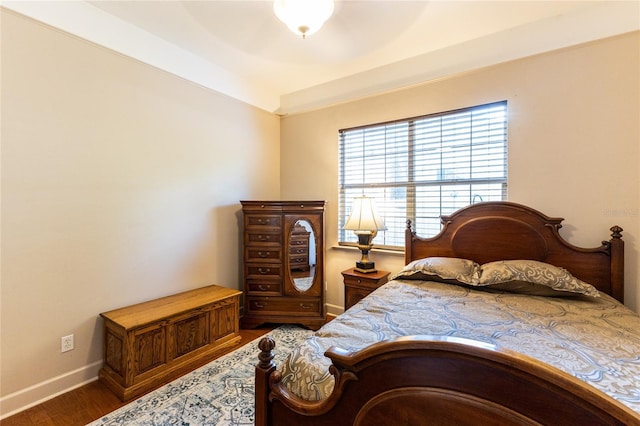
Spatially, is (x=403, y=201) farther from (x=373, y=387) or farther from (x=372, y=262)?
(x=373, y=387)

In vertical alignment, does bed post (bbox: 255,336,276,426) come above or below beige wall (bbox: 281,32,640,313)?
below

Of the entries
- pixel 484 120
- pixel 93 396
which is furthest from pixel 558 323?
pixel 93 396

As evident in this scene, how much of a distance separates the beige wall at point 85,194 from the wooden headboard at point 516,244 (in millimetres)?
2329

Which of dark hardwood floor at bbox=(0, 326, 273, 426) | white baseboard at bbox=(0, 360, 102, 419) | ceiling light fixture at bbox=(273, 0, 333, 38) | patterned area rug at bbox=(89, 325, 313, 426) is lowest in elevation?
dark hardwood floor at bbox=(0, 326, 273, 426)

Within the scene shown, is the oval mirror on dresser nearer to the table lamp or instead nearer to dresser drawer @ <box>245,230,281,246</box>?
dresser drawer @ <box>245,230,281,246</box>

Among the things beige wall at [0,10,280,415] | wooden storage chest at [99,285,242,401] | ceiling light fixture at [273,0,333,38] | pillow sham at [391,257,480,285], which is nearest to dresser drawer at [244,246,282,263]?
beige wall at [0,10,280,415]

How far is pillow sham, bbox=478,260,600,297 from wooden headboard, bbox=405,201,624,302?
0.20 metres

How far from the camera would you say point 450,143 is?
2.76 meters

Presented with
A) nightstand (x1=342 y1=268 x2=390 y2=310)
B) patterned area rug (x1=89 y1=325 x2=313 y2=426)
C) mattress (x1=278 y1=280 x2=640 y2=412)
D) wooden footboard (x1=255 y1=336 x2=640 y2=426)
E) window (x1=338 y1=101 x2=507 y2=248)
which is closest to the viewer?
wooden footboard (x1=255 y1=336 x2=640 y2=426)

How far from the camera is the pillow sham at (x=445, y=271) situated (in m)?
2.20

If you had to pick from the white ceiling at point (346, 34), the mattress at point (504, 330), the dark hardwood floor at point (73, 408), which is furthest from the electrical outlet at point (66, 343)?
the white ceiling at point (346, 34)

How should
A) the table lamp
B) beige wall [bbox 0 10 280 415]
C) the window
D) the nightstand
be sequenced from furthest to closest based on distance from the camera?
the table lamp → the nightstand → the window → beige wall [bbox 0 10 280 415]

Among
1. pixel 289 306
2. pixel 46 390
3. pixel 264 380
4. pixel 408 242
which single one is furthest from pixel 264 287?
pixel 264 380

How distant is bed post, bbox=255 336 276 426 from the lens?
3.96 ft
